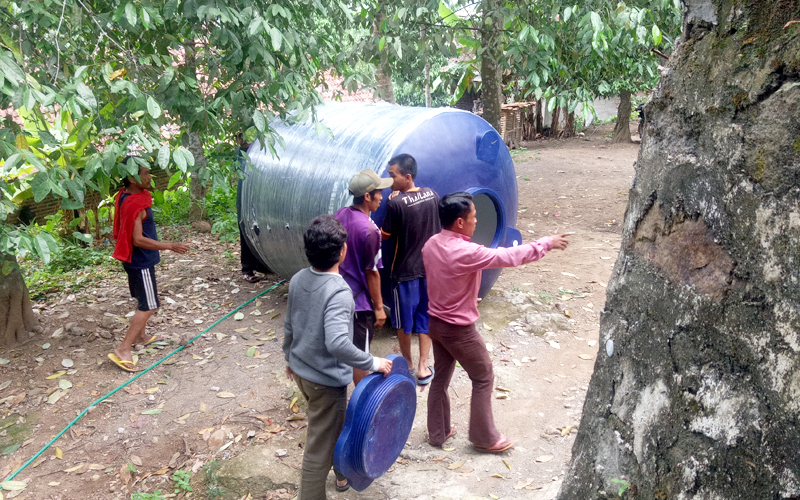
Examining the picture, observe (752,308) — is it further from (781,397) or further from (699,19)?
(699,19)

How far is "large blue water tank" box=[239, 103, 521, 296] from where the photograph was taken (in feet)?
17.9

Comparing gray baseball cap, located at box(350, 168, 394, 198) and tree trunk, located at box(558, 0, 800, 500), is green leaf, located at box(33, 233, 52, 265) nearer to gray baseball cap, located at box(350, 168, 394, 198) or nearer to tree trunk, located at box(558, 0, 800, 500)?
gray baseball cap, located at box(350, 168, 394, 198)

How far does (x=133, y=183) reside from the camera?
524 centimetres

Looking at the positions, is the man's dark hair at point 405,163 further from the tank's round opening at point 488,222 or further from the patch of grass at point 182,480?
the patch of grass at point 182,480

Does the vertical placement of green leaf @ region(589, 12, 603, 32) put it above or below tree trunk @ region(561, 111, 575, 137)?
above

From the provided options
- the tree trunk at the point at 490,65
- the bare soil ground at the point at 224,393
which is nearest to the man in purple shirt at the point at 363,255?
the bare soil ground at the point at 224,393

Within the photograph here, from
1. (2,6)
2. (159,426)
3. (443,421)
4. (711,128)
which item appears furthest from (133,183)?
(711,128)

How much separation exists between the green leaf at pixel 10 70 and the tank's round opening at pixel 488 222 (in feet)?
13.0

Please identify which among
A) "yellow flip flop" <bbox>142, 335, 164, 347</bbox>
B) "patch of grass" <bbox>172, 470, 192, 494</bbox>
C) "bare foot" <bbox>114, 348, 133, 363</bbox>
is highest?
"bare foot" <bbox>114, 348, 133, 363</bbox>

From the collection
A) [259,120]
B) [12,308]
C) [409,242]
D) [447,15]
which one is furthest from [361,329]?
[447,15]

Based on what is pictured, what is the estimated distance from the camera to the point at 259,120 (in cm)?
Result: 410

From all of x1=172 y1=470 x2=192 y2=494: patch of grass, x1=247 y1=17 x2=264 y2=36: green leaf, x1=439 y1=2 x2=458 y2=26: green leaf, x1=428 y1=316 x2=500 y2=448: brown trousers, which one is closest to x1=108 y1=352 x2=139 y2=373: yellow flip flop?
x1=172 y1=470 x2=192 y2=494: patch of grass

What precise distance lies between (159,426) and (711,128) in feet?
14.0

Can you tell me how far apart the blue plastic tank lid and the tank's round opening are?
2.82m
